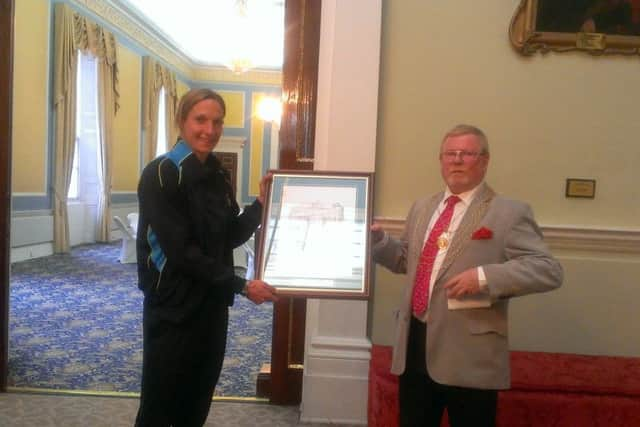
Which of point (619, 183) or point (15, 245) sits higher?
point (619, 183)

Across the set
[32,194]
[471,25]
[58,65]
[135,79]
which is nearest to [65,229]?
[32,194]

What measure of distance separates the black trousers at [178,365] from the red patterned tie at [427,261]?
2.46 ft

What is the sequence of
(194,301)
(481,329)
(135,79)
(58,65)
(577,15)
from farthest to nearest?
(135,79) → (58,65) → (577,15) → (194,301) → (481,329)

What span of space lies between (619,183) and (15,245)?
814 centimetres

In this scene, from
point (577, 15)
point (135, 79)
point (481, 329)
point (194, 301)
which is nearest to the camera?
point (481, 329)

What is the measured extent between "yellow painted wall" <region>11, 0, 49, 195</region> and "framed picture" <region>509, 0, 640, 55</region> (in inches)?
300

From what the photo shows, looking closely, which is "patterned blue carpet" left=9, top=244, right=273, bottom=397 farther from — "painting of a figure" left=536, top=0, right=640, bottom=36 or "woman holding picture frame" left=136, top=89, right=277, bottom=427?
"painting of a figure" left=536, top=0, right=640, bottom=36

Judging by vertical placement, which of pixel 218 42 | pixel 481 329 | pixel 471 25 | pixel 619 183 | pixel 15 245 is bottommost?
pixel 15 245

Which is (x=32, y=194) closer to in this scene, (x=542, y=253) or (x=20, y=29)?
(x=20, y=29)

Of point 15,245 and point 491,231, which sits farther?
point 15,245

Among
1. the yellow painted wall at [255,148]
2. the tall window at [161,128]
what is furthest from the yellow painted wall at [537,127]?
the yellow painted wall at [255,148]

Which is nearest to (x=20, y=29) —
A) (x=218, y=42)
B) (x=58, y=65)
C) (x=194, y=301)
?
(x=58, y=65)

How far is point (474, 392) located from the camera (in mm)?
1847

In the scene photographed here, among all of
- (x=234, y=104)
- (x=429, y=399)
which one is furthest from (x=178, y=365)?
(x=234, y=104)
